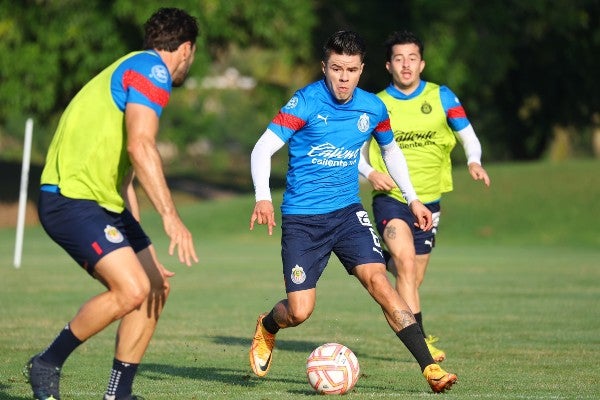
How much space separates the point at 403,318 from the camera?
8.84 meters

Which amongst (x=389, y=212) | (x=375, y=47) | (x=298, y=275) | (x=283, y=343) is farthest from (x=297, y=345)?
(x=375, y=47)

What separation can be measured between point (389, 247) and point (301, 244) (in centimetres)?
182

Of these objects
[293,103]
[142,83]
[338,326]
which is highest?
[142,83]

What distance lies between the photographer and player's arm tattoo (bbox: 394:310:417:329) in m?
8.82

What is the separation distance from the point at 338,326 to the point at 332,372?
4913 millimetres

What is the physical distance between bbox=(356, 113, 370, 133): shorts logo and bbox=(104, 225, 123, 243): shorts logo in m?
2.43

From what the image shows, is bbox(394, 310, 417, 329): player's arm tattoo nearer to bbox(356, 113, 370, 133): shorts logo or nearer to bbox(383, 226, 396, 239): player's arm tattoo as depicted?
bbox(356, 113, 370, 133): shorts logo

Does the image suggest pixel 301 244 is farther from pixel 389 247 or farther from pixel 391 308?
pixel 389 247

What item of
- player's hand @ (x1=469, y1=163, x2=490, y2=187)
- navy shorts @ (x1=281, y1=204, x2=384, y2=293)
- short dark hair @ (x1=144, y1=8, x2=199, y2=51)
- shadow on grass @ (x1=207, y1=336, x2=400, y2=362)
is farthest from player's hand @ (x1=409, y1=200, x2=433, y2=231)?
short dark hair @ (x1=144, y1=8, x2=199, y2=51)

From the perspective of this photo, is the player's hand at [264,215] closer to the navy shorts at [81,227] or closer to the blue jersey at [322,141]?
the blue jersey at [322,141]

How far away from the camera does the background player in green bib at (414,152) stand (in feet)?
35.3

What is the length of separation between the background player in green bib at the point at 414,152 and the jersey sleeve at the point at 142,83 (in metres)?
3.57

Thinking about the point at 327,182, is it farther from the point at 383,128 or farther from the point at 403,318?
the point at 403,318

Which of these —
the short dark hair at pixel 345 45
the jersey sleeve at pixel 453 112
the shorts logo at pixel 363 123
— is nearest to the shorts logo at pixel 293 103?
the short dark hair at pixel 345 45
